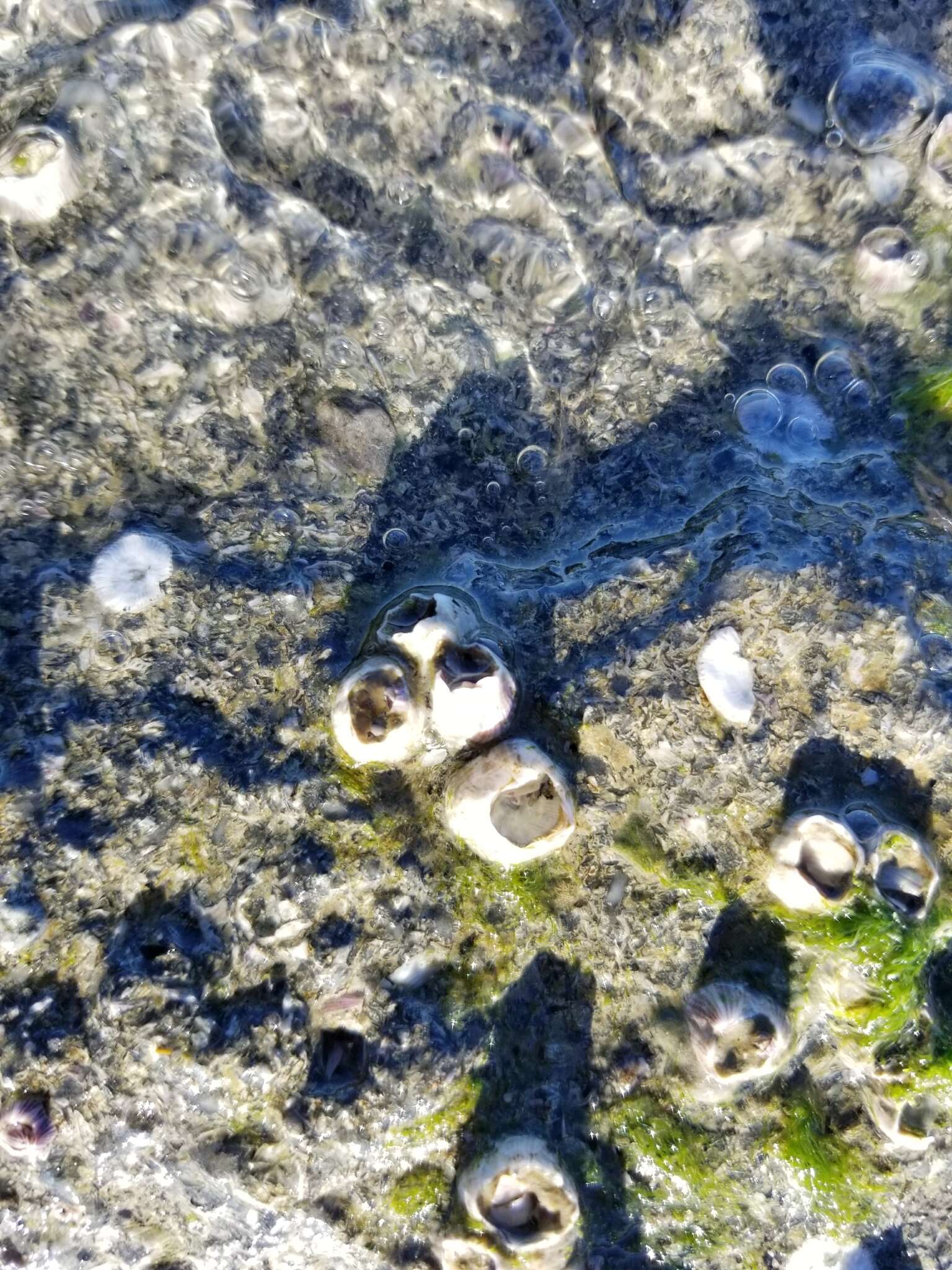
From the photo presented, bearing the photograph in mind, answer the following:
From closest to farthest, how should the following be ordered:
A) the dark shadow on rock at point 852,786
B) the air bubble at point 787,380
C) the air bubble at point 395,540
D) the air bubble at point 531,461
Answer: the dark shadow on rock at point 852,786
the air bubble at point 395,540
the air bubble at point 531,461
the air bubble at point 787,380

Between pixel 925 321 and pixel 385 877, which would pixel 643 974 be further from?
pixel 925 321

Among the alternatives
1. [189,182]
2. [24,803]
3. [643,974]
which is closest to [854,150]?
[189,182]

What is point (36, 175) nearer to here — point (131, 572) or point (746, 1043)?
point (131, 572)

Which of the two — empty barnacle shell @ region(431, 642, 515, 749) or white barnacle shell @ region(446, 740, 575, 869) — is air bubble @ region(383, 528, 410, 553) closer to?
empty barnacle shell @ region(431, 642, 515, 749)

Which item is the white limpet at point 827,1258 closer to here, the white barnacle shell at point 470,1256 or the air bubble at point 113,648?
the white barnacle shell at point 470,1256

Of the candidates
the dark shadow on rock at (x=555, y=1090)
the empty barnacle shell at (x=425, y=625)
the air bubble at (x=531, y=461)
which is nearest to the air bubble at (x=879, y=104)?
the air bubble at (x=531, y=461)

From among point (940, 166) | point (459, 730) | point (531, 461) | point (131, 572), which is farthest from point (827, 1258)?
point (940, 166)
